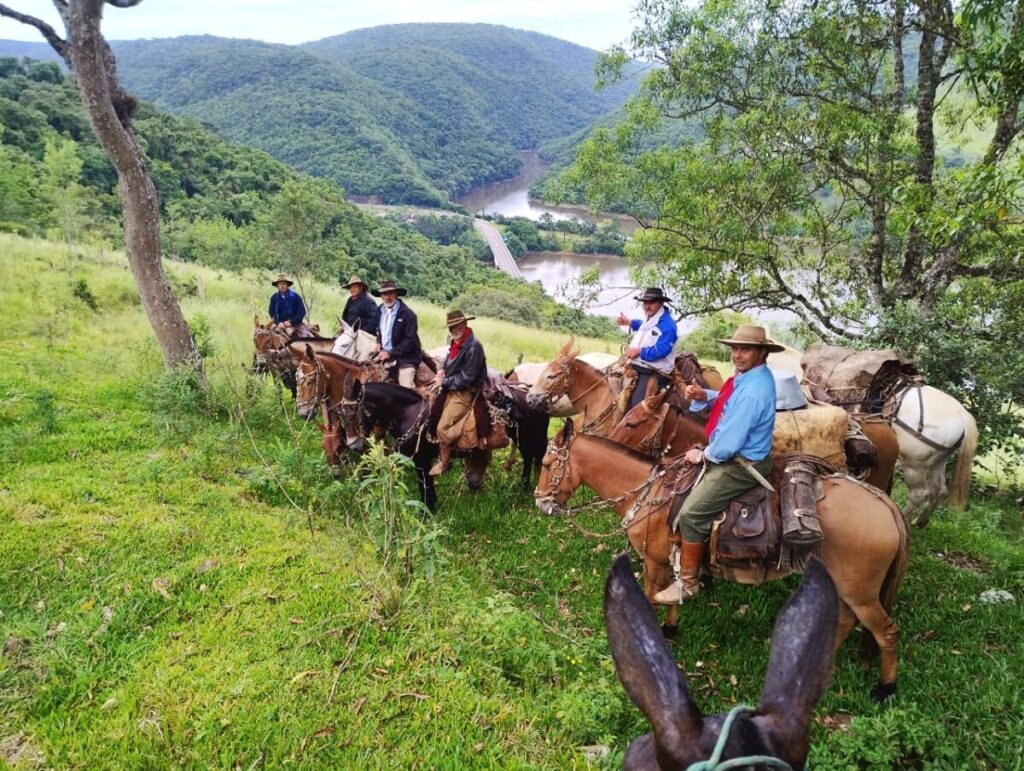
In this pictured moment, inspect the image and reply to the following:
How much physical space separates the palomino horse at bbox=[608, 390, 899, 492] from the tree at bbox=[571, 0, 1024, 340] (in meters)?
3.01

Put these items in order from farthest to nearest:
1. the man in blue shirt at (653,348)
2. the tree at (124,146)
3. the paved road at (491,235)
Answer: the paved road at (491,235), the tree at (124,146), the man in blue shirt at (653,348)

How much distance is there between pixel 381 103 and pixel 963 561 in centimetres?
11067

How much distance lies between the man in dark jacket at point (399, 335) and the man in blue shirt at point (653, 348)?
307 cm

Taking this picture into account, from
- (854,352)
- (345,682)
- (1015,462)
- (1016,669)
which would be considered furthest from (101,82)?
(1015,462)

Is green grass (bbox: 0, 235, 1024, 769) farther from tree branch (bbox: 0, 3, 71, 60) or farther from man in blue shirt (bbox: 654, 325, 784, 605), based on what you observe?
tree branch (bbox: 0, 3, 71, 60)

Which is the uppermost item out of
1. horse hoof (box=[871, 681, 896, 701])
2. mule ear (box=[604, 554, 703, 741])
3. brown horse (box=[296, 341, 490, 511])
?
mule ear (box=[604, 554, 703, 741])

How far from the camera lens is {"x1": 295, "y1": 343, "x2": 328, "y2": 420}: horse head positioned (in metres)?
7.46

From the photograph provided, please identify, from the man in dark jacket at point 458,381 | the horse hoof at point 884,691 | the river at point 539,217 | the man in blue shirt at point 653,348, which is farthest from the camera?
the river at point 539,217

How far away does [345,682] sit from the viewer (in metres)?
3.97

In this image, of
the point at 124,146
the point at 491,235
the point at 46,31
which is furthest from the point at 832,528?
the point at 491,235

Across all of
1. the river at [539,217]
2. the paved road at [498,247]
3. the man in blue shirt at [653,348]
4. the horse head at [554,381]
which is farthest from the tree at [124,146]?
the paved road at [498,247]

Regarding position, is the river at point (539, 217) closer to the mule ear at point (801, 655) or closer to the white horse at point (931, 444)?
the white horse at point (931, 444)

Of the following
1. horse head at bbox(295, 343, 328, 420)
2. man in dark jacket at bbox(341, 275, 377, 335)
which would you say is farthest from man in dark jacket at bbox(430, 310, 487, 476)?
man in dark jacket at bbox(341, 275, 377, 335)

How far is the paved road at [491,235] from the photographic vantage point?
185 ft
